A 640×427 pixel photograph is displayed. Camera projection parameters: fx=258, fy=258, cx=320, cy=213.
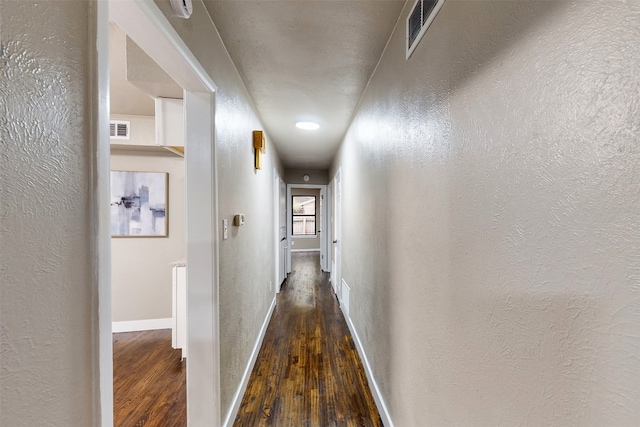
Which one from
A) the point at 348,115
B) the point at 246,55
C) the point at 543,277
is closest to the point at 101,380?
the point at 543,277

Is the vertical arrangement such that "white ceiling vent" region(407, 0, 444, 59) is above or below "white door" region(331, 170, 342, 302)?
above

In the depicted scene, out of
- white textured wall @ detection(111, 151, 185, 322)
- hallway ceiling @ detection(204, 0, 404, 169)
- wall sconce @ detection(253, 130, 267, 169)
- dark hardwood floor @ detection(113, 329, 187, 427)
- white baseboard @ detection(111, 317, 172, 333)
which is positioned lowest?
dark hardwood floor @ detection(113, 329, 187, 427)

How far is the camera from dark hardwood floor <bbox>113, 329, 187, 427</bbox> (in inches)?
65.4

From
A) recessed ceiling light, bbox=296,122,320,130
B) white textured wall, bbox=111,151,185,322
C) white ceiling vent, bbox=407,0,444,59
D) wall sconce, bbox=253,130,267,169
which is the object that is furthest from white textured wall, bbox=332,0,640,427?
white textured wall, bbox=111,151,185,322

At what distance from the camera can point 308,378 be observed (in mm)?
2025

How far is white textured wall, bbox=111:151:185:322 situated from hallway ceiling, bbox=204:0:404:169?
1.34m

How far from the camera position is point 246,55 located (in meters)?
1.61

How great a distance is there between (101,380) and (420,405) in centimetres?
115

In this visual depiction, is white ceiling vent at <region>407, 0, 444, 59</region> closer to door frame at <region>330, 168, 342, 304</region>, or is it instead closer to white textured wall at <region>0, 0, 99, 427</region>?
white textured wall at <region>0, 0, 99, 427</region>

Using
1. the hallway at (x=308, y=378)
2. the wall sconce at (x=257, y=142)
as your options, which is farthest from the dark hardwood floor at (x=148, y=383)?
the wall sconce at (x=257, y=142)

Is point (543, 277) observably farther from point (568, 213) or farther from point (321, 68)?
point (321, 68)

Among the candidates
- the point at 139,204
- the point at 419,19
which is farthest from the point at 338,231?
the point at 419,19

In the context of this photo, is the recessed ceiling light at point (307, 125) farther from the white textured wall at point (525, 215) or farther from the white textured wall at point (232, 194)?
the white textured wall at point (525, 215)

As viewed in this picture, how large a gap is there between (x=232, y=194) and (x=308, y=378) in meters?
1.54
